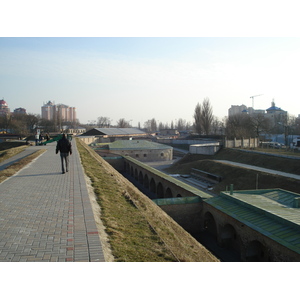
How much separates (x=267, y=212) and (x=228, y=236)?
2199 mm

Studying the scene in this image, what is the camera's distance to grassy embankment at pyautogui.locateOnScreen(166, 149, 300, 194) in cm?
2025

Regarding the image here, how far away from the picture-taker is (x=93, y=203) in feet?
24.3

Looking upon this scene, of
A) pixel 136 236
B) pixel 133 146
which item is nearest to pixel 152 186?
pixel 136 236

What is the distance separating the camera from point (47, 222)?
5703 millimetres

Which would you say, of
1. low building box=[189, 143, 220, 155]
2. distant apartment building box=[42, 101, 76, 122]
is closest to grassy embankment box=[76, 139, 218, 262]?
low building box=[189, 143, 220, 155]

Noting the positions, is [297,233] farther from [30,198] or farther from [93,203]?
[30,198]

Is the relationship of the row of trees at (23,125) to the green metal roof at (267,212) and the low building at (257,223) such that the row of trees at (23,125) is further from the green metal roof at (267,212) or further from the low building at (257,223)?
the green metal roof at (267,212)

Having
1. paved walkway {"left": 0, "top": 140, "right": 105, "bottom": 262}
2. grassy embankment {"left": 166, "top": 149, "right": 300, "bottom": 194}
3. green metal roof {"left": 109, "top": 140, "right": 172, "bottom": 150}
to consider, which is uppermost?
green metal roof {"left": 109, "top": 140, "right": 172, "bottom": 150}

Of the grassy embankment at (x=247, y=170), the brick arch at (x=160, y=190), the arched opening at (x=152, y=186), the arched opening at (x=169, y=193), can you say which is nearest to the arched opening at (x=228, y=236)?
the arched opening at (x=169, y=193)

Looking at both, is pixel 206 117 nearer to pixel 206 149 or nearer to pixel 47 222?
pixel 206 149

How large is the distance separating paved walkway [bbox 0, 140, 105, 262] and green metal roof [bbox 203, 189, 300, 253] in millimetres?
5783

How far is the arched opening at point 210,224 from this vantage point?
13148mm

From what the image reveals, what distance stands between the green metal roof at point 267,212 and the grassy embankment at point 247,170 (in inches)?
274

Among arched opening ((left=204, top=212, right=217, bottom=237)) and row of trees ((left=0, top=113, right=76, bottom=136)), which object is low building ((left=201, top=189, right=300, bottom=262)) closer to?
arched opening ((left=204, top=212, right=217, bottom=237))
